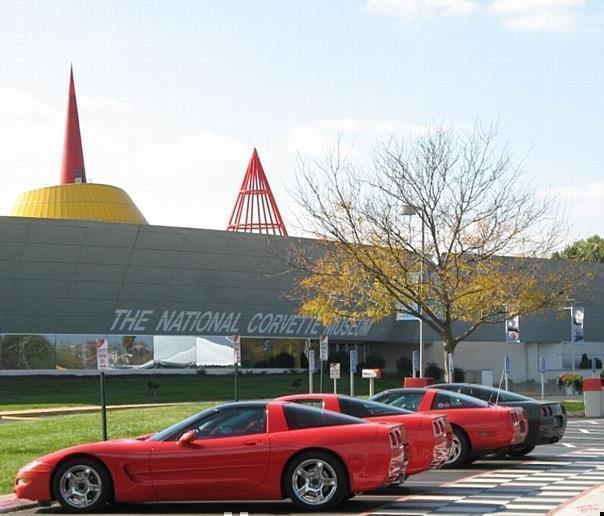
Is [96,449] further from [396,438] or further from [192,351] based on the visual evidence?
[192,351]

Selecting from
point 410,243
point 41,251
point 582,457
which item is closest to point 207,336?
point 41,251

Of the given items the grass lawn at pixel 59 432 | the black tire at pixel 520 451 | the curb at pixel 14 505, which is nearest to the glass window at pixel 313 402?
the curb at pixel 14 505

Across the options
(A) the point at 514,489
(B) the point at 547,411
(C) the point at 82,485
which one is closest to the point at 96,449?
(C) the point at 82,485

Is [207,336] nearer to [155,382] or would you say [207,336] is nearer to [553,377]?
[155,382]

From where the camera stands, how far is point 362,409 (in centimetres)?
1641

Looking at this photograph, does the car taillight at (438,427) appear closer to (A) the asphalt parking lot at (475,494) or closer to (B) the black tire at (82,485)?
(A) the asphalt parking lot at (475,494)

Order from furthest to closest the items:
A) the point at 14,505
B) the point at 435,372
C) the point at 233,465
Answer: the point at 435,372
the point at 14,505
the point at 233,465

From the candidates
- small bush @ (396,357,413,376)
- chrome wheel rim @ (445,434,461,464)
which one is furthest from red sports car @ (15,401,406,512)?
small bush @ (396,357,413,376)

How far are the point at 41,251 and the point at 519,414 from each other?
3313cm

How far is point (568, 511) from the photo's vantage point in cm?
1255

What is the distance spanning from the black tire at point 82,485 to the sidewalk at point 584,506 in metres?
5.10

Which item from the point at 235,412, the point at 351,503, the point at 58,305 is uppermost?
the point at 58,305

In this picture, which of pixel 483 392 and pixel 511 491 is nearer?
pixel 511 491

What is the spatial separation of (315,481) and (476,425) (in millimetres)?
6172
